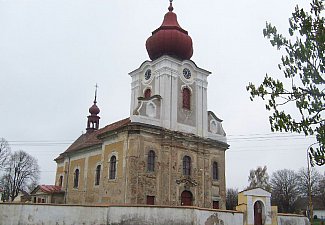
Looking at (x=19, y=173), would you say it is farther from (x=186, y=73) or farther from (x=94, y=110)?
(x=186, y=73)

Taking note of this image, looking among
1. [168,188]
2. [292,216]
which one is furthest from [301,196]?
[168,188]

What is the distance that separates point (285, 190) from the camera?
62.1m

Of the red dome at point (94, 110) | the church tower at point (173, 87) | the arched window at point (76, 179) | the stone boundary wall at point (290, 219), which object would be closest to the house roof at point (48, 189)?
the arched window at point (76, 179)

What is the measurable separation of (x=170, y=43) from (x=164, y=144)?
8377mm

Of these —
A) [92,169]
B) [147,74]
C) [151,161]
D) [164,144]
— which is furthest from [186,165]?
[92,169]

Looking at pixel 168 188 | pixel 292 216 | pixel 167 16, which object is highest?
pixel 167 16

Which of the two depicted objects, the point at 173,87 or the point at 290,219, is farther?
the point at 173,87

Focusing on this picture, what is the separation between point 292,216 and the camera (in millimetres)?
26672

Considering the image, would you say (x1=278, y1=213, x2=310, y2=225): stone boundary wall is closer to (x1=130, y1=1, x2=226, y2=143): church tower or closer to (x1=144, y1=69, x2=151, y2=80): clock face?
(x1=130, y1=1, x2=226, y2=143): church tower

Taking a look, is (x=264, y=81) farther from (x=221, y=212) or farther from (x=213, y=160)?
(x=213, y=160)

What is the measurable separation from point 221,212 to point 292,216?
24.6ft

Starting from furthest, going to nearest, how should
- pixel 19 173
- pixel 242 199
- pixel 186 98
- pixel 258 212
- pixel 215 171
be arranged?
1. pixel 19 173
2. pixel 215 171
3. pixel 186 98
4. pixel 258 212
5. pixel 242 199

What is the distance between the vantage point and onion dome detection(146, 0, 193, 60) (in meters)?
29.8

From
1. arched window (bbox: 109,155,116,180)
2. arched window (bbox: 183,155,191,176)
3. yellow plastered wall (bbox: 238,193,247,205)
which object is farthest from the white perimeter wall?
arched window (bbox: 109,155,116,180)
